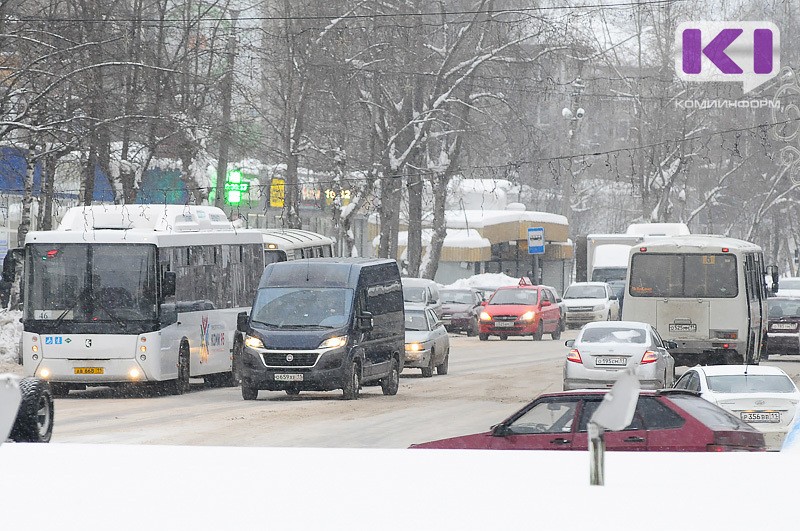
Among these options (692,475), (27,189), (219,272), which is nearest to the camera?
(692,475)

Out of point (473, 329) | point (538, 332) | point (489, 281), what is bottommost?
point (473, 329)

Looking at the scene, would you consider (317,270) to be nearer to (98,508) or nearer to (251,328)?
(251,328)

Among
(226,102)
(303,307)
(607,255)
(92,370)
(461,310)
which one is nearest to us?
(303,307)

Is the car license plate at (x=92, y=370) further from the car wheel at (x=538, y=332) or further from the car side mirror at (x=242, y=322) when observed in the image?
the car wheel at (x=538, y=332)

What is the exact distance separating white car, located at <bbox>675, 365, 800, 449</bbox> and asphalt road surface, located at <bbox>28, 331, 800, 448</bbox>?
3286 mm

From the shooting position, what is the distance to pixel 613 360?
2584 centimetres

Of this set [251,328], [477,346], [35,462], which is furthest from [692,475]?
[477,346]

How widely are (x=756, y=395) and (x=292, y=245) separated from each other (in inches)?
797

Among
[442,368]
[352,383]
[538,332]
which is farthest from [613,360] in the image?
[538,332]

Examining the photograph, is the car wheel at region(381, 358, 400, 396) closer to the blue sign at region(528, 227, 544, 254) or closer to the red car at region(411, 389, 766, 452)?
the red car at region(411, 389, 766, 452)

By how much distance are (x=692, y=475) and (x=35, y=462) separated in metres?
4.87

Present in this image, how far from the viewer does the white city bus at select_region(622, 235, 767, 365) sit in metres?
33.6

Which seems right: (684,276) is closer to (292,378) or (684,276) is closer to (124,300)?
(292,378)

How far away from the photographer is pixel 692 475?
11.3 metres
